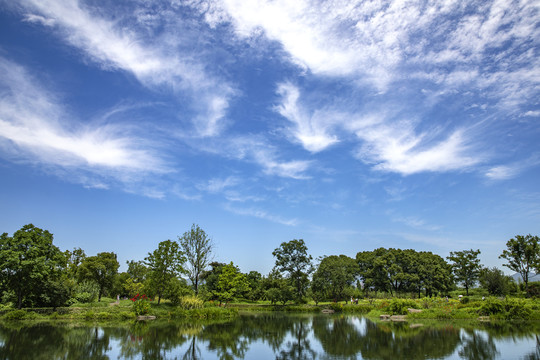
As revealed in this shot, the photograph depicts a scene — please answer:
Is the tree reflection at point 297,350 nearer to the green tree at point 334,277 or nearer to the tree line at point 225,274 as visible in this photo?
the tree line at point 225,274

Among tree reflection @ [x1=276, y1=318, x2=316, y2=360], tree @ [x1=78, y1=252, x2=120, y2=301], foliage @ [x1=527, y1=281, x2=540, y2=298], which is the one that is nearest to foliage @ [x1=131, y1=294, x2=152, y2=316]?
tree @ [x1=78, y1=252, x2=120, y2=301]

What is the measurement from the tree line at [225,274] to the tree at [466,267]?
13 cm

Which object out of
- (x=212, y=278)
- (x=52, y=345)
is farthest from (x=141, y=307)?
(x=212, y=278)

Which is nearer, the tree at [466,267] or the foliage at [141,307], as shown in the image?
the foliage at [141,307]

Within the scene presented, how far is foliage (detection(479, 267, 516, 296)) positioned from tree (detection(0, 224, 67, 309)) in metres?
50.3

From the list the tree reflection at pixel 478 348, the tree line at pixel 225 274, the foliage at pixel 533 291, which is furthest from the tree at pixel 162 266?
the foliage at pixel 533 291

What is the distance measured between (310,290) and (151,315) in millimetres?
31853

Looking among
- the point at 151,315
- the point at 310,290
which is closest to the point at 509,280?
the point at 310,290

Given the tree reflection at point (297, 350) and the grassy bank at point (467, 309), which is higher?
the grassy bank at point (467, 309)

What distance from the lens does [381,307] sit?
39.1m

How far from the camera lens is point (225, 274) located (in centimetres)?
4619

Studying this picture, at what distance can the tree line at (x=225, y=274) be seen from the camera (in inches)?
1215

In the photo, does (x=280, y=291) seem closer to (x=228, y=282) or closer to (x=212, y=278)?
(x=228, y=282)

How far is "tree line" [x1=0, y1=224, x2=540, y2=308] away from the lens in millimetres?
30869
